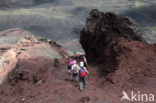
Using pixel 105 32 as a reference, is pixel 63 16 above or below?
below

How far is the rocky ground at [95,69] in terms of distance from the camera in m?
8.66

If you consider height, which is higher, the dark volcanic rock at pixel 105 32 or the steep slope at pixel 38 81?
the dark volcanic rock at pixel 105 32

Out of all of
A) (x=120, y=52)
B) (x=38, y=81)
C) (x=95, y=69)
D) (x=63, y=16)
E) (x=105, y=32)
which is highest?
(x=105, y=32)

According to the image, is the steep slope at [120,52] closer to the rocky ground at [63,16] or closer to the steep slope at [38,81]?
the steep slope at [38,81]

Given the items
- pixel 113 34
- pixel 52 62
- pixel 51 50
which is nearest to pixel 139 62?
A: pixel 113 34

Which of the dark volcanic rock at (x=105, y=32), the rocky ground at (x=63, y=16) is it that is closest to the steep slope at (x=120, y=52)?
Answer: the dark volcanic rock at (x=105, y=32)

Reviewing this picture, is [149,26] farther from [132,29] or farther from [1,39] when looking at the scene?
[132,29]

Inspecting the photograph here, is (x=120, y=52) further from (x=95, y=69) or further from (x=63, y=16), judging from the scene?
(x=63, y=16)

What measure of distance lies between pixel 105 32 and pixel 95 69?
2104mm

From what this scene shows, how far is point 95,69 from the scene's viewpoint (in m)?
12.2

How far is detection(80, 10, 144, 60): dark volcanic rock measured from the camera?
11.6 metres

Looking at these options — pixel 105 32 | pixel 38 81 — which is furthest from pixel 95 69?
pixel 38 81

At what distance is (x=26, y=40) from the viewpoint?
16.0m

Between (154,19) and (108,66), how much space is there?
3892 centimetres
